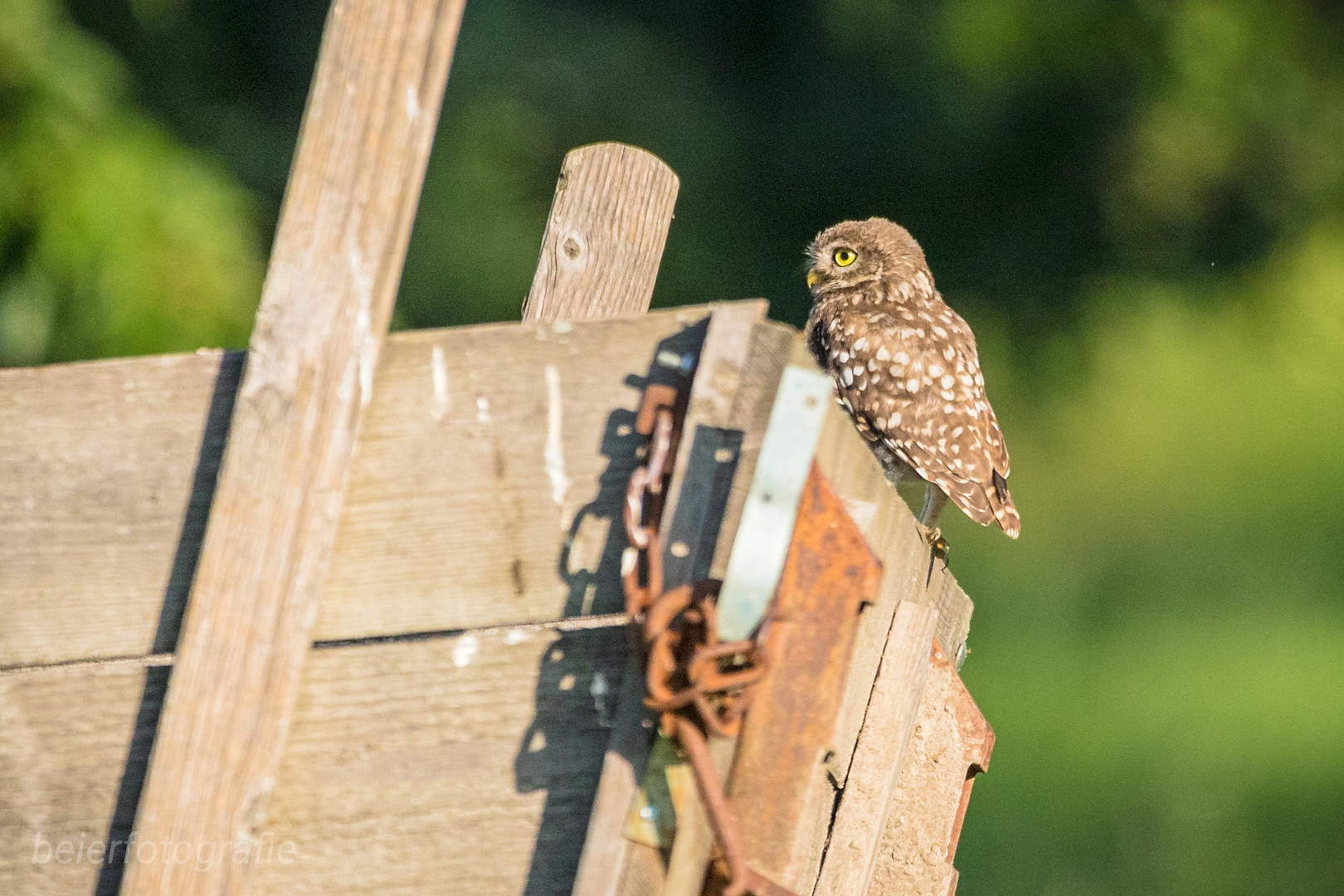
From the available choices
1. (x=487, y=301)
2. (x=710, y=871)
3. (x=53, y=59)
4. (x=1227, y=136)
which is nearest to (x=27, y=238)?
(x=53, y=59)

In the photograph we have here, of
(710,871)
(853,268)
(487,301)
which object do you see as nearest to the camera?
(710,871)

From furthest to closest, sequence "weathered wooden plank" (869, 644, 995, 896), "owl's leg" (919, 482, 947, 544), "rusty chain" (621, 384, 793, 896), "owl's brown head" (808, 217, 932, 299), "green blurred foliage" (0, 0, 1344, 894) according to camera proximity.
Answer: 1. "green blurred foliage" (0, 0, 1344, 894)
2. "owl's brown head" (808, 217, 932, 299)
3. "owl's leg" (919, 482, 947, 544)
4. "weathered wooden plank" (869, 644, 995, 896)
5. "rusty chain" (621, 384, 793, 896)

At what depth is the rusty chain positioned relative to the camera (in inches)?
44.0

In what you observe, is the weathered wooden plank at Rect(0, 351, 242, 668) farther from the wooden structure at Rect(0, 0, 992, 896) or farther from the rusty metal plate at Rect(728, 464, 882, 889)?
the rusty metal plate at Rect(728, 464, 882, 889)

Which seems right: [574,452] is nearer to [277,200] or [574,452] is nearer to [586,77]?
[277,200]

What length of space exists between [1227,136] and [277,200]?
4.57m

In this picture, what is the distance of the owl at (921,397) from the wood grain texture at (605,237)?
6.25 ft

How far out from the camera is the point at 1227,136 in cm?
668

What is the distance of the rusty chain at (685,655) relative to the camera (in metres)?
1.12

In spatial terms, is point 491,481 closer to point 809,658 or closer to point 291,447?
point 291,447

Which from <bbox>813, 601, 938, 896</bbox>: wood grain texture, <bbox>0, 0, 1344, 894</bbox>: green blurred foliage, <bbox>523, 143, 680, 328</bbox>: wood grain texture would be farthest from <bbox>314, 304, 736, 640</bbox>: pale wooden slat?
<bbox>0, 0, 1344, 894</bbox>: green blurred foliage

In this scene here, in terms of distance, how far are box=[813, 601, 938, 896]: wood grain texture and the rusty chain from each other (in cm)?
54

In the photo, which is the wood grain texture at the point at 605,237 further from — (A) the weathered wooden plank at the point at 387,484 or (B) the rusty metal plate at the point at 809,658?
(B) the rusty metal plate at the point at 809,658

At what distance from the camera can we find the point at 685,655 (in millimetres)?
1163
